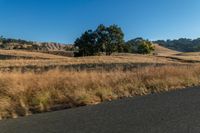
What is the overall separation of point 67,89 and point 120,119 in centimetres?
408

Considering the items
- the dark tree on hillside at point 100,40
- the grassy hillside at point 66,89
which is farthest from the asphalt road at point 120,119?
the dark tree on hillside at point 100,40

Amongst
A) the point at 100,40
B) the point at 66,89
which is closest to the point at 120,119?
the point at 66,89

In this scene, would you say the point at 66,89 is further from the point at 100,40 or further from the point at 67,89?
the point at 100,40

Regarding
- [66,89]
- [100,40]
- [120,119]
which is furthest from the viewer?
[100,40]

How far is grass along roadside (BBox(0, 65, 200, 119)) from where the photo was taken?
10000 mm

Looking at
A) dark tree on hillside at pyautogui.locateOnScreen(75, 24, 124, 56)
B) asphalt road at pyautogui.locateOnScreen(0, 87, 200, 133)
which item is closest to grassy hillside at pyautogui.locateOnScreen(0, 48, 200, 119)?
asphalt road at pyautogui.locateOnScreen(0, 87, 200, 133)

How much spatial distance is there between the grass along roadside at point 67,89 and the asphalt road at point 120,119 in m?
0.82

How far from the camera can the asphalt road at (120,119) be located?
23.5 ft

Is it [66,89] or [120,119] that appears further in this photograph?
[66,89]

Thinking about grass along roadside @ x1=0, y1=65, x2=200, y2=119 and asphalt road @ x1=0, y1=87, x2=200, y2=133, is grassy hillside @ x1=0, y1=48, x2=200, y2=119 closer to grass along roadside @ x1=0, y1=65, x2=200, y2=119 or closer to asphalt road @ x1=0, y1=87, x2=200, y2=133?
grass along roadside @ x1=0, y1=65, x2=200, y2=119

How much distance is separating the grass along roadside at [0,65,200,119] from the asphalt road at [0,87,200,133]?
823 mm

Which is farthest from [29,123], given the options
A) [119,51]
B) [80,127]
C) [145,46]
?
[145,46]

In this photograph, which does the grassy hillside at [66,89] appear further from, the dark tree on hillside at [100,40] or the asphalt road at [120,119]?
the dark tree on hillside at [100,40]

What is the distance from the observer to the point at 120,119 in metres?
8.19
